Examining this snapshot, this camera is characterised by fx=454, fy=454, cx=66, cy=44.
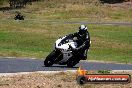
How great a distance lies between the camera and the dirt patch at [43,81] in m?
12.9

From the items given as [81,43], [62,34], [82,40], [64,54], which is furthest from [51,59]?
[62,34]

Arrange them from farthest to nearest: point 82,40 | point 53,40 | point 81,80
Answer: point 53,40 → point 82,40 → point 81,80

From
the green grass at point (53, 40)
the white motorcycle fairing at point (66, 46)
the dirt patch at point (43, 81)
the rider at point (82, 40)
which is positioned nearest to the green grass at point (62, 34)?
the green grass at point (53, 40)

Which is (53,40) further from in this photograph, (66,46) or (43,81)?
(43,81)

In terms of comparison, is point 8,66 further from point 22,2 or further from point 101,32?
point 22,2

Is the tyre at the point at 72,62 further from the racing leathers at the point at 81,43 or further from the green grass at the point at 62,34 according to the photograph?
the green grass at the point at 62,34

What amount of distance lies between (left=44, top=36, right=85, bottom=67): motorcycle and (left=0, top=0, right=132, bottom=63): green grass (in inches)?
245

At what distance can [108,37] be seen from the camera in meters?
41.2

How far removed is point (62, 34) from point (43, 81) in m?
29.9

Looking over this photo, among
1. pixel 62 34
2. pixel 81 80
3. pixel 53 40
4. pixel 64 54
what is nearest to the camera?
pixel 81 80

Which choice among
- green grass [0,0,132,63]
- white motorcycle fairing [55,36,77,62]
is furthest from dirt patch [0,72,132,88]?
Result: green grass [0,0,132,63]

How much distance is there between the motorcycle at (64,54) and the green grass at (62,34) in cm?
623

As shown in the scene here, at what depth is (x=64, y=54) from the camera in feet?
58.5

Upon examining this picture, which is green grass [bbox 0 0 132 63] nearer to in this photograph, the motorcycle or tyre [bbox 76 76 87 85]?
the motorcycle
